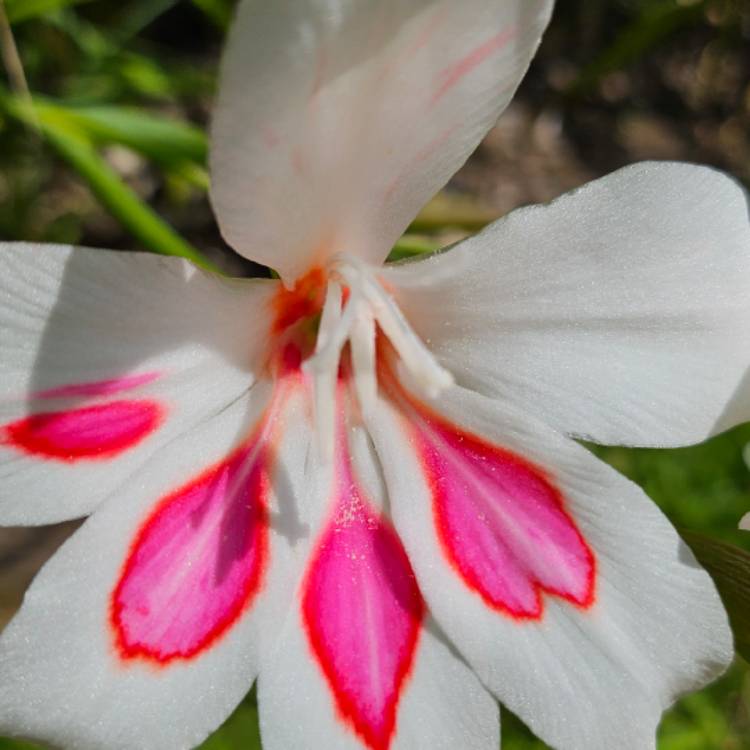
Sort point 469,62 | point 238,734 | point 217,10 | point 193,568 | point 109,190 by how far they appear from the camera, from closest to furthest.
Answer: point 469,62 < point 193,568 < point 109,190 < point 238,734 < point 217,10

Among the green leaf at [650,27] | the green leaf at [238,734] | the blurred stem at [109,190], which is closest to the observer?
the blurred stem at [109,190]

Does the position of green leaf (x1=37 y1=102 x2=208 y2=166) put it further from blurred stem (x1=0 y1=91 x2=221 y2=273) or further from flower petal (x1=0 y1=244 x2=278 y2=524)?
flower petal (x1=0 y1=244 x2=278 y2=524)

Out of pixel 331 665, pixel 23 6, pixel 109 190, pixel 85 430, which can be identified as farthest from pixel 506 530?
pixel 23 6

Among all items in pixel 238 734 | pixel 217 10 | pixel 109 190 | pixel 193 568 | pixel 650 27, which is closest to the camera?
pixel 193 568

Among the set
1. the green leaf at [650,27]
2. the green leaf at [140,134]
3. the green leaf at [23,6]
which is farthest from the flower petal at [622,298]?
the green leaf at [650,27]

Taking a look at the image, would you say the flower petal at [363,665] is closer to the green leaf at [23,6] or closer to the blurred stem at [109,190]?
the blurred stem at [109,190]

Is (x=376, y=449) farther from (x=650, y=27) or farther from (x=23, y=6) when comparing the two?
(x=650, y=27)
